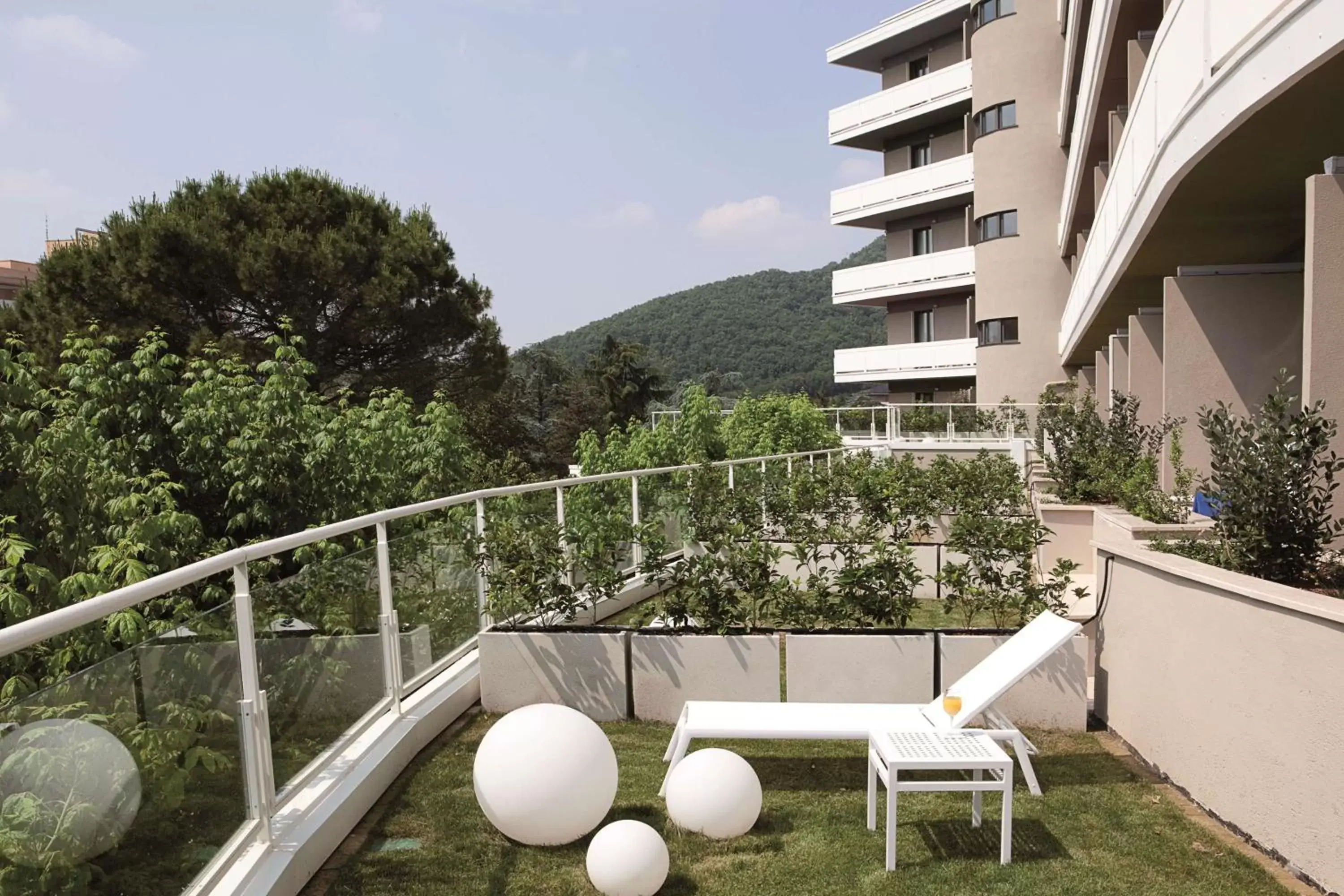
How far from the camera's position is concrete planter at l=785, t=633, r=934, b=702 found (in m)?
5.63

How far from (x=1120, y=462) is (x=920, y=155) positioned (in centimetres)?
3055

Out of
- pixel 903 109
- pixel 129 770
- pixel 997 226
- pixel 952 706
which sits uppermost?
pixel 903 109

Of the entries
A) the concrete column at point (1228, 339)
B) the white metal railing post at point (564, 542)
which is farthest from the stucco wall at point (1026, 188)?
the white metal railing post at point (564, 542)

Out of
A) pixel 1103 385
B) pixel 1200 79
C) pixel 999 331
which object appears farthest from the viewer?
pixel 999 331

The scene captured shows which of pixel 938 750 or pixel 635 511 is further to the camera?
pixel 635 511

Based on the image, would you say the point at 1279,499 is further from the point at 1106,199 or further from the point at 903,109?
the point at 903,109

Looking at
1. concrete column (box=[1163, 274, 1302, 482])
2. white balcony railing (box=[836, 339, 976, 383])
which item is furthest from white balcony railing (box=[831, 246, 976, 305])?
concrete column (box=[1163, 274, 1302, 482])

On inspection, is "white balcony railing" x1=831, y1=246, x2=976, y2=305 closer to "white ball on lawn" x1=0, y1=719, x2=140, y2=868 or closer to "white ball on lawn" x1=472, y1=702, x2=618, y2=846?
"white ball on lawn" x1=472, y1=702, x2=618, y2=846

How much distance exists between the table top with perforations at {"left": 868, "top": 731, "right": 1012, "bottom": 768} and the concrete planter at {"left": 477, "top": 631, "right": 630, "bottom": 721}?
191 centimetres

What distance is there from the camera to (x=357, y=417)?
414 inches

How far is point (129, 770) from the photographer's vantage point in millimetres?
2834

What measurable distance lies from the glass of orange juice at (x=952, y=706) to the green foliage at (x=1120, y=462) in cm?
368

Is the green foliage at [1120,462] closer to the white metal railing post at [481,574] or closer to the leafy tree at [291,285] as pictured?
the white metal railing post at [481,574]

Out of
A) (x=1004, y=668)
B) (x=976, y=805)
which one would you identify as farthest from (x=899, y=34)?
(x=976, y=805)
